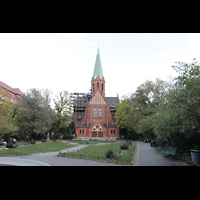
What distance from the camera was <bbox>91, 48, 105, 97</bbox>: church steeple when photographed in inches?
2667

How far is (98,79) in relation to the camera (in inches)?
2670

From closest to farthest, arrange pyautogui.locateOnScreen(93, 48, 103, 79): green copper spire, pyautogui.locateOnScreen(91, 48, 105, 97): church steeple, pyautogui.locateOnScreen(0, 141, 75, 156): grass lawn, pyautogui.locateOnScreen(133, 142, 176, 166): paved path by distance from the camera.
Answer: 1. pyautogui.locateOnScreen(133, 142, 176, 166): paved path
2. pyautogui.locateOnScreen(0, 141, 75, 156): grass lawn
3. pyautogui.locateOnScreen(91, 48, 105, 97): church steeple
4. pyautogui.locateOnScreen(93, 48, 103, 79): green copper spire

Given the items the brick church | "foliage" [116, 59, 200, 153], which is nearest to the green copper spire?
the brick church

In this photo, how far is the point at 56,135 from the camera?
151ft

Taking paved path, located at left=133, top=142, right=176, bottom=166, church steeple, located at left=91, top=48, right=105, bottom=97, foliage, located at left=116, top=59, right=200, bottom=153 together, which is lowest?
paved path, located at left=133, top=142, right=176, bottom=166

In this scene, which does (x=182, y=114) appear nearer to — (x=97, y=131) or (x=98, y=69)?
(x=97, y=131)

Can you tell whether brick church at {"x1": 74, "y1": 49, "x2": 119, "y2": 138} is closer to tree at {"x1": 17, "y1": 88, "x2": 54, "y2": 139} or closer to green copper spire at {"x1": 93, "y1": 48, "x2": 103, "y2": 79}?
green copper spire at {"x1": 93, "y1": 48, "x2": 103, "y2": 79}

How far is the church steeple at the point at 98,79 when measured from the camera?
67.8 meters

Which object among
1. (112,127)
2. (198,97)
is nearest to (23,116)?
(112,127)
